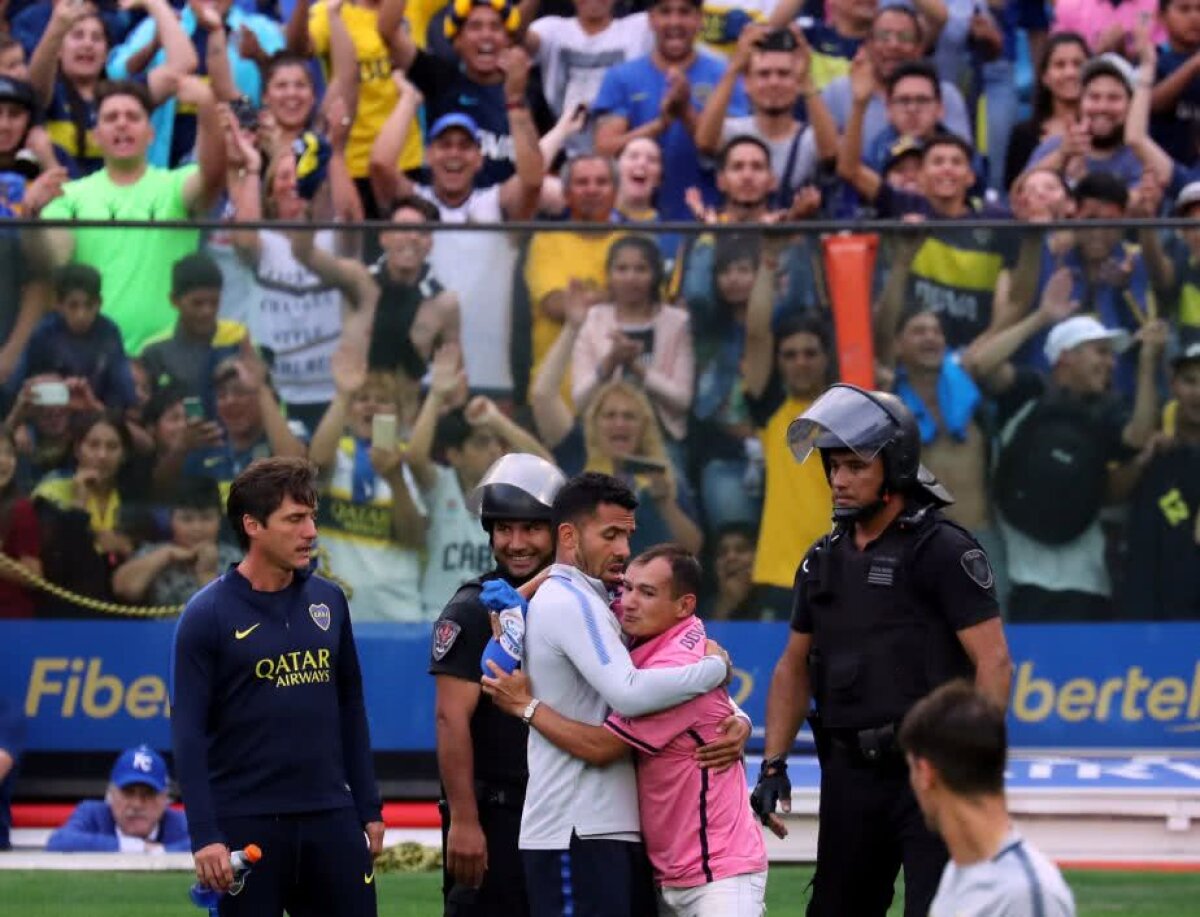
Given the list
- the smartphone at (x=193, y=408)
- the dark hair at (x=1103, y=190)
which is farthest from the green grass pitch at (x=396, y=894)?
the dark hair at (x=1103, y=190)

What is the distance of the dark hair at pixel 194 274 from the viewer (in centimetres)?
1155

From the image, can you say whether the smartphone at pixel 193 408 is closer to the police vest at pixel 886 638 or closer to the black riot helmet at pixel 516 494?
the black riot helmet at pixel 516 494

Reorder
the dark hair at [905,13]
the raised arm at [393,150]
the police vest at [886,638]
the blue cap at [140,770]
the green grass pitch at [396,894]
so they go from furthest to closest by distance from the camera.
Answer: the dark hair at [905,13] → the raised arm at [393,150] → the blue cap at [140,770] → the green grass pitch at [396,894] → the police vest at [886,638]

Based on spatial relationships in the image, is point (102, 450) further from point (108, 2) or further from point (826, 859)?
point (826, 859)

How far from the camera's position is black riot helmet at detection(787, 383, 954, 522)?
Result: 22.1 feet

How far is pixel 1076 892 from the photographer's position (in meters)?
10.1

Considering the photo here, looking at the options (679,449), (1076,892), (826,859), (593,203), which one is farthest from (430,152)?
(826,859)

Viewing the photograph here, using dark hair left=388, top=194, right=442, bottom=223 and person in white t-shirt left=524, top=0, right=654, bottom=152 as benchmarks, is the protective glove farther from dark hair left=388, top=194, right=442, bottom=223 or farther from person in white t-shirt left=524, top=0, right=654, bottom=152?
person in white t-shirt left=524, top=0, right=654, bottom=152

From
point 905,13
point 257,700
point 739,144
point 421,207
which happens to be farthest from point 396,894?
point 905,13

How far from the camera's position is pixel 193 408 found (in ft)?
37.8

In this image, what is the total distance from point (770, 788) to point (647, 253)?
16.4 feet

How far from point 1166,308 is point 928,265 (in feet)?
3.82

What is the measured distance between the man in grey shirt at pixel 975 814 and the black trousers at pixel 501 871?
280cm

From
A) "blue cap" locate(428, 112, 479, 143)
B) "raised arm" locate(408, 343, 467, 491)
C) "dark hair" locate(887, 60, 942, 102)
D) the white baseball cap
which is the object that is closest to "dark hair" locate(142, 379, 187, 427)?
"raised arm" locate(408, 343, 467, 491)
